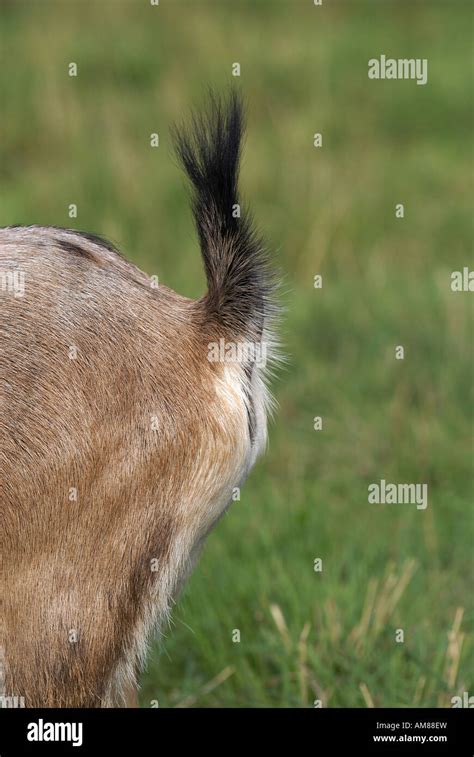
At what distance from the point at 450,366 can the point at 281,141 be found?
291cm

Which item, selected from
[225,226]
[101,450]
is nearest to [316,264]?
[225,226]

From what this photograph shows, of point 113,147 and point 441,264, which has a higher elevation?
point 113,147

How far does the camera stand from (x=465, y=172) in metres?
8.24

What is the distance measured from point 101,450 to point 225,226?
0.72m

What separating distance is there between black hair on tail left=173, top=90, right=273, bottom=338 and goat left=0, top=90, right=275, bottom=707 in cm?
3

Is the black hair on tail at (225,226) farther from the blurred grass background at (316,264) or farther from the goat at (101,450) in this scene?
the blurred grass background at (316,264)

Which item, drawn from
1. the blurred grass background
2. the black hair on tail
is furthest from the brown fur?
the blurred grass background

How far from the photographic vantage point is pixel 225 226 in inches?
117

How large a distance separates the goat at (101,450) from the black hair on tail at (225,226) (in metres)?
0.03

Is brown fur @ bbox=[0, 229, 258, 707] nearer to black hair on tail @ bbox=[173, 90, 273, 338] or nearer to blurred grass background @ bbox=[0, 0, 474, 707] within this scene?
black hair on tail @ bbox=[173, 90, 273, 338]

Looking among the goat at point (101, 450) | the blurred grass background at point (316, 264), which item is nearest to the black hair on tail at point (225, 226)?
the goat at point (101, 450)

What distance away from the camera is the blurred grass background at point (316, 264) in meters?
4.09
